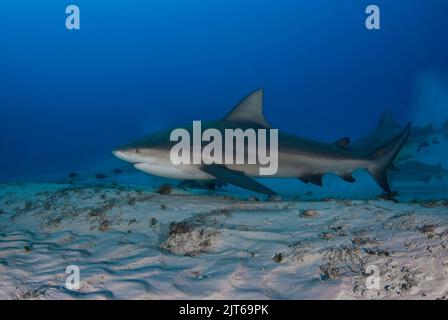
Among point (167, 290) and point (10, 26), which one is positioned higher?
point (10, 26)

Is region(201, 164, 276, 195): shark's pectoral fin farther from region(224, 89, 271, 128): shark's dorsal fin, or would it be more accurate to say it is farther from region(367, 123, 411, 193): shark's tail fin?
region(367, 123, 411, 193): shark's tail fin

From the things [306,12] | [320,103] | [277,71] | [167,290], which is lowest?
[167,290]

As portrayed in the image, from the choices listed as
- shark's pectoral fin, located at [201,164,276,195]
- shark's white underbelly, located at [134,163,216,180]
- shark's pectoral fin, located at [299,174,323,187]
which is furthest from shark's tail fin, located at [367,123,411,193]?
shark's white underbelly, located at [134,163,216,180]

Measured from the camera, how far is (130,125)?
111 meters

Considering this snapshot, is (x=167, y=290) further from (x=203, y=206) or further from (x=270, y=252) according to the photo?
(x=203, y=206)

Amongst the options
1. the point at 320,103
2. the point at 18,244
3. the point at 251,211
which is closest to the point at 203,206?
the point at 251,211

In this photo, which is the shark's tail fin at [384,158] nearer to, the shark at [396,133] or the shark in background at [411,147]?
the shark in background at [411,147]

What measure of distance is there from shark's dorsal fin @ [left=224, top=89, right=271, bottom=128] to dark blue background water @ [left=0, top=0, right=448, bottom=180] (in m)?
90.5

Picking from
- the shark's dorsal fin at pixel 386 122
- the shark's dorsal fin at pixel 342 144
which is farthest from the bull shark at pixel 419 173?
the shark's dorsal fin at pixel 342 144

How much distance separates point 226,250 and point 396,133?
13069 millimetres

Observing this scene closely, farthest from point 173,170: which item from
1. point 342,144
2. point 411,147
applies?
point 411,147

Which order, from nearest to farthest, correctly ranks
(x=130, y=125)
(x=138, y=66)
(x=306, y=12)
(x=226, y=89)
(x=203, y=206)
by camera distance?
1. (x=203, y=206)
2. (x=130, y=125)
3. (x=306, y=12)
4. (x=226, y=89)
5. (x=138, y=66)

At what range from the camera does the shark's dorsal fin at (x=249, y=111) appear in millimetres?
7391

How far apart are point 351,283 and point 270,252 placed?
1.07 meters
